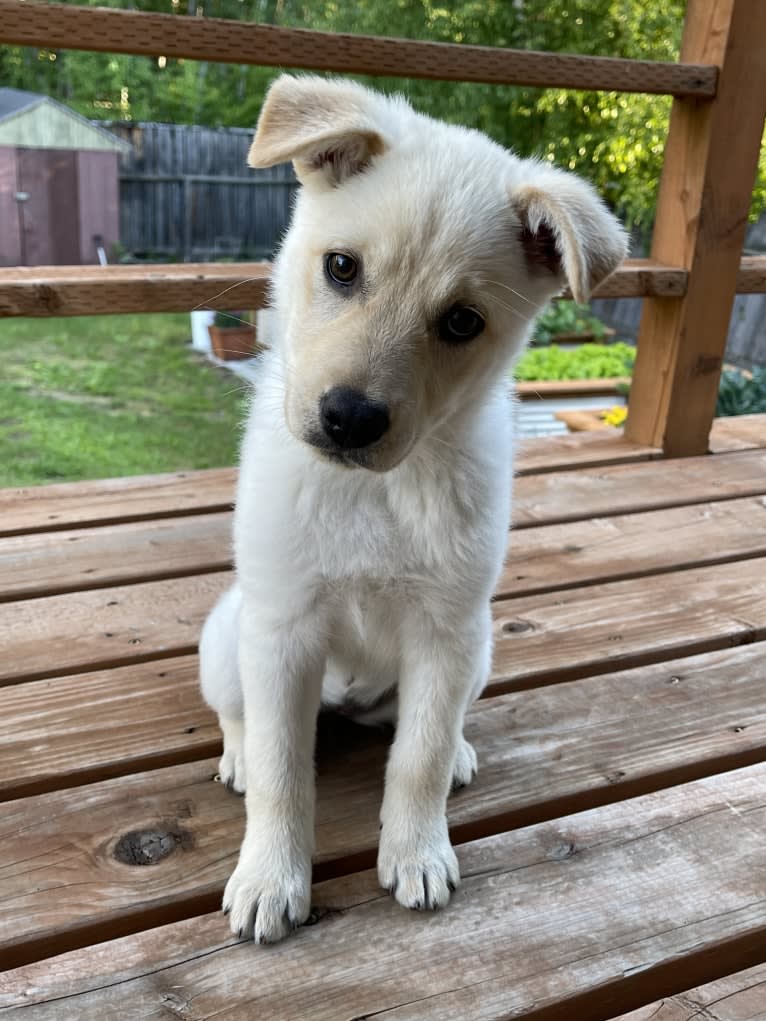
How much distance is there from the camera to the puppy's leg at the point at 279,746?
58.4 inches

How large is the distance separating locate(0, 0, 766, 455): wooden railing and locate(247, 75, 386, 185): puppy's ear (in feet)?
3.26

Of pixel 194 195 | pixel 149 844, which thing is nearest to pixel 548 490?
pixel 149 844

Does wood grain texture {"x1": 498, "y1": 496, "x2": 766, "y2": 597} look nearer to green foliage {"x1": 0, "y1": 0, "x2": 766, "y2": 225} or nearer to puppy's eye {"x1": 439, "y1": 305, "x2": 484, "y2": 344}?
puppy's eye {"x1": 439, "y1": 305, "x2": 484, "y2": 344}

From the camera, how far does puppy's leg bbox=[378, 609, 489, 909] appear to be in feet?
4.95

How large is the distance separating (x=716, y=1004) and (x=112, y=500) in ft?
7.17

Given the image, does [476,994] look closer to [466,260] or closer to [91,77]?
[466,260]

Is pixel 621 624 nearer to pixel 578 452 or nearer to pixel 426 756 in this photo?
pixel 426 756

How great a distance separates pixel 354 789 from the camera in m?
1.76

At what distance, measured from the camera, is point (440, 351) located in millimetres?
1385

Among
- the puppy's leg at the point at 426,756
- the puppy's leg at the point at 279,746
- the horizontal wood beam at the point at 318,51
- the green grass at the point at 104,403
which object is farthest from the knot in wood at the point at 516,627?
the green grass at the point at 104,403

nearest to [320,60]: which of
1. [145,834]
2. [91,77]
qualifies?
[145,834]

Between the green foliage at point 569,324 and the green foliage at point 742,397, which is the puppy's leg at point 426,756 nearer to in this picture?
the green foliage at point 742,397

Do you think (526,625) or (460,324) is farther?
(526,625)

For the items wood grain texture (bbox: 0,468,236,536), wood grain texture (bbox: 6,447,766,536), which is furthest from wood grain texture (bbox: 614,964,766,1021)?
wood grain texture (bbox: 0,468,236,536)
